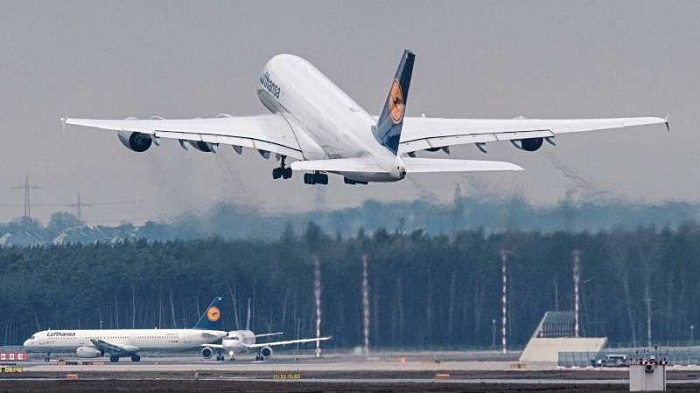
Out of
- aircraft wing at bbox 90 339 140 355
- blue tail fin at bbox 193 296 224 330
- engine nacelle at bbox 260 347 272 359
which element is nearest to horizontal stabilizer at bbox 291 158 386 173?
engine nacelle at bbox 260 347 272 359

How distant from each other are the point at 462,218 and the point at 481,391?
47.8 metres

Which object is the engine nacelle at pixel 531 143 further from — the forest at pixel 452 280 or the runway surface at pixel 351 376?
the forest at pixel 452 280

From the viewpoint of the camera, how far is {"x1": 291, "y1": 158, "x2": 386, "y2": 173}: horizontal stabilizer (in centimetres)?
10156

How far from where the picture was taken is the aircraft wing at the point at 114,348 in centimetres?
15512

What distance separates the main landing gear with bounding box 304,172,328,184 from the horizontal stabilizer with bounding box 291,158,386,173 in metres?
8.54

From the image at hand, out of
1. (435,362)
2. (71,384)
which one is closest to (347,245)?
(435,362)

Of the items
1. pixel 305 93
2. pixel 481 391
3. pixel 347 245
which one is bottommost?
pixel 481 391

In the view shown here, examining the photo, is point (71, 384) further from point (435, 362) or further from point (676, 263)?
point (676, 263)

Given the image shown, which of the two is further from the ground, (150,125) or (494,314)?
(150,125)

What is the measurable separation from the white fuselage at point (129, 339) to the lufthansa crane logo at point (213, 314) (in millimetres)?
1332

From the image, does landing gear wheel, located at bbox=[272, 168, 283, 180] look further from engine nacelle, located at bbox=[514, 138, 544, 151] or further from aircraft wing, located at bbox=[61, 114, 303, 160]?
engine nacelle, located at bbox=[514, 138, 544, 151]

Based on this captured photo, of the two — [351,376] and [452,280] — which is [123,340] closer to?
[452,280]

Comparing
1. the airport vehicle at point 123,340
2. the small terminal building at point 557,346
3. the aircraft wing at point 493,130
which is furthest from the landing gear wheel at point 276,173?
the airport vehicle at point 123,340

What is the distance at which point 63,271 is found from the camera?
161 m
